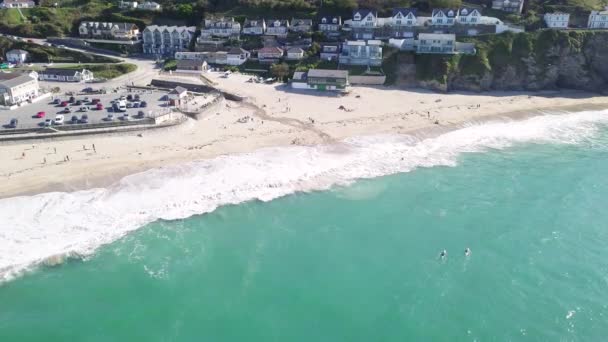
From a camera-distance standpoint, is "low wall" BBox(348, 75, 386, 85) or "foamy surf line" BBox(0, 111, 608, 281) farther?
"low wall" BBox(348, 75, 386, 85)

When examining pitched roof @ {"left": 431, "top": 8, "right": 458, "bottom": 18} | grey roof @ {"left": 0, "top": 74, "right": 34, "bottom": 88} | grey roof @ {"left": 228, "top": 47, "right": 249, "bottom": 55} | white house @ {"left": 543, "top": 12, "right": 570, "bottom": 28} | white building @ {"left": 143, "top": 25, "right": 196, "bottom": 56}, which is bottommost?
grey roof @ {"left": 0, "top": 74, "right": 34, "bottom": 88}

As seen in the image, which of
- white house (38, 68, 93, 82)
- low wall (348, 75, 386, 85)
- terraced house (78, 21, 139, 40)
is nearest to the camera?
white house (38, 68, 93, 82)

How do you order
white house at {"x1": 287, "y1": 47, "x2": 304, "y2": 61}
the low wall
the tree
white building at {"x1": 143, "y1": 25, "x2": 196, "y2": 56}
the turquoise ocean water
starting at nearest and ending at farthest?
1. the turquoise ocean water
2. the low wall
3. the tree
4. white house at {"x1": 287, "y1": 47, "x2": 304, "y2": 61}
5. white building at {"x1": 143, "y1": 25, "x2": 196, "y2": 56}

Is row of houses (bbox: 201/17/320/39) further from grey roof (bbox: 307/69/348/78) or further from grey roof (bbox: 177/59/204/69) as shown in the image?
grey roof (bbox: 307/69/348/78)

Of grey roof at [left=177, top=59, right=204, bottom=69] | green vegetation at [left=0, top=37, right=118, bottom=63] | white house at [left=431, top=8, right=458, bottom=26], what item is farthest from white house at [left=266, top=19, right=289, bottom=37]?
green vegetation at [left=0, top=37, right=118, bottom=63]

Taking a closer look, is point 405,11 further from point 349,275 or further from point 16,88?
point 16,88

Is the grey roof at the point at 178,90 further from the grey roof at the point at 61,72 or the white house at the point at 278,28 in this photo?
the white house at the point at 278,28
